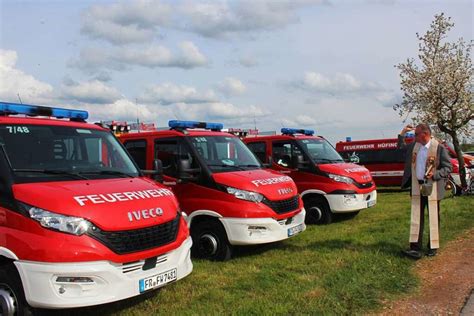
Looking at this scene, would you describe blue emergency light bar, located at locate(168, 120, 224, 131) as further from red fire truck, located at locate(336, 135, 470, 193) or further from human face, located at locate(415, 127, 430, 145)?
red fire truck, located at locate(336, 135, 470, 193)

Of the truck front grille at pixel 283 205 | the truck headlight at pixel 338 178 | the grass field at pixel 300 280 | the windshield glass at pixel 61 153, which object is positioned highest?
the windshield glass at pixel 61 153

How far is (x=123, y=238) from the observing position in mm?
4633

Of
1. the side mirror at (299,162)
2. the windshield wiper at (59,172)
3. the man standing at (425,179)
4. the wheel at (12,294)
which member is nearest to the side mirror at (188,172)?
the windshield wiper at (59,172)

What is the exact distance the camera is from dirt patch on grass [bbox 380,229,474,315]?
5395 mm

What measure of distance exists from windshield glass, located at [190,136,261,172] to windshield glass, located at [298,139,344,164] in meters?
2.86

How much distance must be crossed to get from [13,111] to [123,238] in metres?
2.16

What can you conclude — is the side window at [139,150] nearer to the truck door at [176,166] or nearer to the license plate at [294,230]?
the truck door at [176,166]

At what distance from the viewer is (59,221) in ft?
14.3

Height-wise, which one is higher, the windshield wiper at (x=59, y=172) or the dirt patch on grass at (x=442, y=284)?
the windshield wiper at (x=59, y=172)

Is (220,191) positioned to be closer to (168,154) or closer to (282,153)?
(168,154)

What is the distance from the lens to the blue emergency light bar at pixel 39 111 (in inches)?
215

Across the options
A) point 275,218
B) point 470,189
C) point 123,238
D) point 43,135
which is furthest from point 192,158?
point 470,189

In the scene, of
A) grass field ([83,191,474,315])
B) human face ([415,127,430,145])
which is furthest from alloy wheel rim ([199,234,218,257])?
human face ([415,127,430,145])

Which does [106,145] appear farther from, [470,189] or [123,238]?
[470,189]
